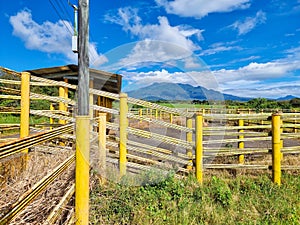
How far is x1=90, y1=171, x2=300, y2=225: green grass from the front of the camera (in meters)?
2.88

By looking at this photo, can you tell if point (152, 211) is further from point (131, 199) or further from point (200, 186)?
point (200, 186)

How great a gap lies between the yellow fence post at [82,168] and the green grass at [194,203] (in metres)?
0.59

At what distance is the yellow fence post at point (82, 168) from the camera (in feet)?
6.83

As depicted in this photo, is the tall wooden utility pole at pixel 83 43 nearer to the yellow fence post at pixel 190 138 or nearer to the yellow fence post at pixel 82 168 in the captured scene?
the yellow fence post at pixel 82 168

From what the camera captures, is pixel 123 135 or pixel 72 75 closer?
pixel 123 135

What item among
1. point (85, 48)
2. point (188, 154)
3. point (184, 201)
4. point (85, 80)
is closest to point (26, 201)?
point (85, 80)

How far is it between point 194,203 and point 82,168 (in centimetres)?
188

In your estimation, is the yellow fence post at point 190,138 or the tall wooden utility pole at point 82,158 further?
the yellow fence post at point 190,138

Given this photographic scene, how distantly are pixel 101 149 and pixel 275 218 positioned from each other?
8.89 ft

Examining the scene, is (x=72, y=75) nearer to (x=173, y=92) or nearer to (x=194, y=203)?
(x=173, y=92)

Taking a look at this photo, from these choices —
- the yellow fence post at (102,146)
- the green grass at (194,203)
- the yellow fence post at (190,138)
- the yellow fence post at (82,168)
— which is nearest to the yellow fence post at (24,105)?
the yellow fence post at (102,146)

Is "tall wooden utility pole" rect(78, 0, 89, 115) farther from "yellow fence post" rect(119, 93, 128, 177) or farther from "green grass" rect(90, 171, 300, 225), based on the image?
"yellow fence post" rect(119, 93, 128, 177)

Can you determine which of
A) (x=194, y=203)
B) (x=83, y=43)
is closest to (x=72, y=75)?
(x=83, y=43)

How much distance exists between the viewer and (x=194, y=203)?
3.29 meters
